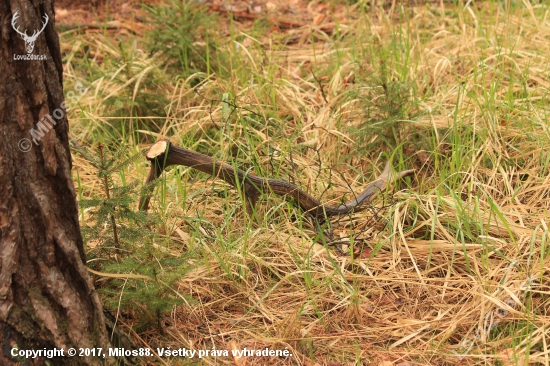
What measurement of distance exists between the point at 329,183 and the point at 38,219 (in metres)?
→ 1.58

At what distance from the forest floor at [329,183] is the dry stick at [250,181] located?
0.26ft

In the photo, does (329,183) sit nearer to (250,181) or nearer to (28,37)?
(250,181)

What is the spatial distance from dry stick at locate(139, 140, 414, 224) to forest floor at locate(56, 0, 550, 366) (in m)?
0.08

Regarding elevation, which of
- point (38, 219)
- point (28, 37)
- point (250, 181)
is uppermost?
point (28, 37)

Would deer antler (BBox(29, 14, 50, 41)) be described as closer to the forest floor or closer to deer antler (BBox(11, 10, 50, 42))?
deer antler (BBox(11, 10, 50, 42))

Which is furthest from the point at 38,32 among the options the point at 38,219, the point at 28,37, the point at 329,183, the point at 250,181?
the point at 329,183

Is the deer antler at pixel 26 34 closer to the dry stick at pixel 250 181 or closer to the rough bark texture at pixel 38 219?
the rough bark texture at pixel 38 219

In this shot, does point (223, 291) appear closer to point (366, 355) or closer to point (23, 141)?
point (366, 355)

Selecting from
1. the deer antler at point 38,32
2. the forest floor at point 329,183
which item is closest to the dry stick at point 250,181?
the forest floor at point 329,183

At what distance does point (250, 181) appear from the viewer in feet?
9.21

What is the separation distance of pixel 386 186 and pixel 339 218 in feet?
0.88

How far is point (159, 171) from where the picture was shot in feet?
8.94

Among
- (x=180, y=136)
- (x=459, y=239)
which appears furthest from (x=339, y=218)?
(x=180, y=136)

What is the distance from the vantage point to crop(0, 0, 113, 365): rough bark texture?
5.37 feet
